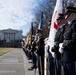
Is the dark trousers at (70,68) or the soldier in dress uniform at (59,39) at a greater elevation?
the soldier in dress uniform at (59,39)

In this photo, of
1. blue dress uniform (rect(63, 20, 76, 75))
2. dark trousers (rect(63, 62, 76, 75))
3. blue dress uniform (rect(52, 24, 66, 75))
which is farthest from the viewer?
blue dress uniform (rect(52, 24, 66, 75))

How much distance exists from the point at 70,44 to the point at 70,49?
0.45ft

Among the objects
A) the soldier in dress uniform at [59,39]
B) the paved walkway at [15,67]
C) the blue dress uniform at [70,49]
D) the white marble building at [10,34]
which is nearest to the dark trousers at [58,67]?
the soldier in dress uniform at [59,39]

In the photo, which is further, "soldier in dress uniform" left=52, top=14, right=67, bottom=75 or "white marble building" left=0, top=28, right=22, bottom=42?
"white marble building" left=0, top=28, right=22, bottom=42

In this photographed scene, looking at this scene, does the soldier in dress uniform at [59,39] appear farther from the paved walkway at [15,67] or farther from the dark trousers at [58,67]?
the paved walkway at [15,67]

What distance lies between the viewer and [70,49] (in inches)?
221

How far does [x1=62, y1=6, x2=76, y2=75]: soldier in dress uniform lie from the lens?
5535mm

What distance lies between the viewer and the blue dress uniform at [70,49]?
18.1 feet

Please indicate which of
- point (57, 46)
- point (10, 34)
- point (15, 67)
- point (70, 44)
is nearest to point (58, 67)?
point (57, 46)

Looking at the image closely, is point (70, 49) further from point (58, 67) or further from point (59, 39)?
point (58, 67)

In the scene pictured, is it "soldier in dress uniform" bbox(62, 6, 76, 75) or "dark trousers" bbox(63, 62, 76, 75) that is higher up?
"soldier in dress uniform" bbox(62, 6, 76, 75)

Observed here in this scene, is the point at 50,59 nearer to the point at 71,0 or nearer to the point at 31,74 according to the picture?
the point at 31,74

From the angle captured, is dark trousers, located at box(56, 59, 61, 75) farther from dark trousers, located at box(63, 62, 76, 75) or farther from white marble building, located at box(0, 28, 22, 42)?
white marble building, located at box(0, 28, 22, 42)

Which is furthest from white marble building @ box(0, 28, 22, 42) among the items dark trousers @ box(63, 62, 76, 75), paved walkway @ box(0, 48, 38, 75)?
dark trousers @ box(63, 62, 76, 75)
